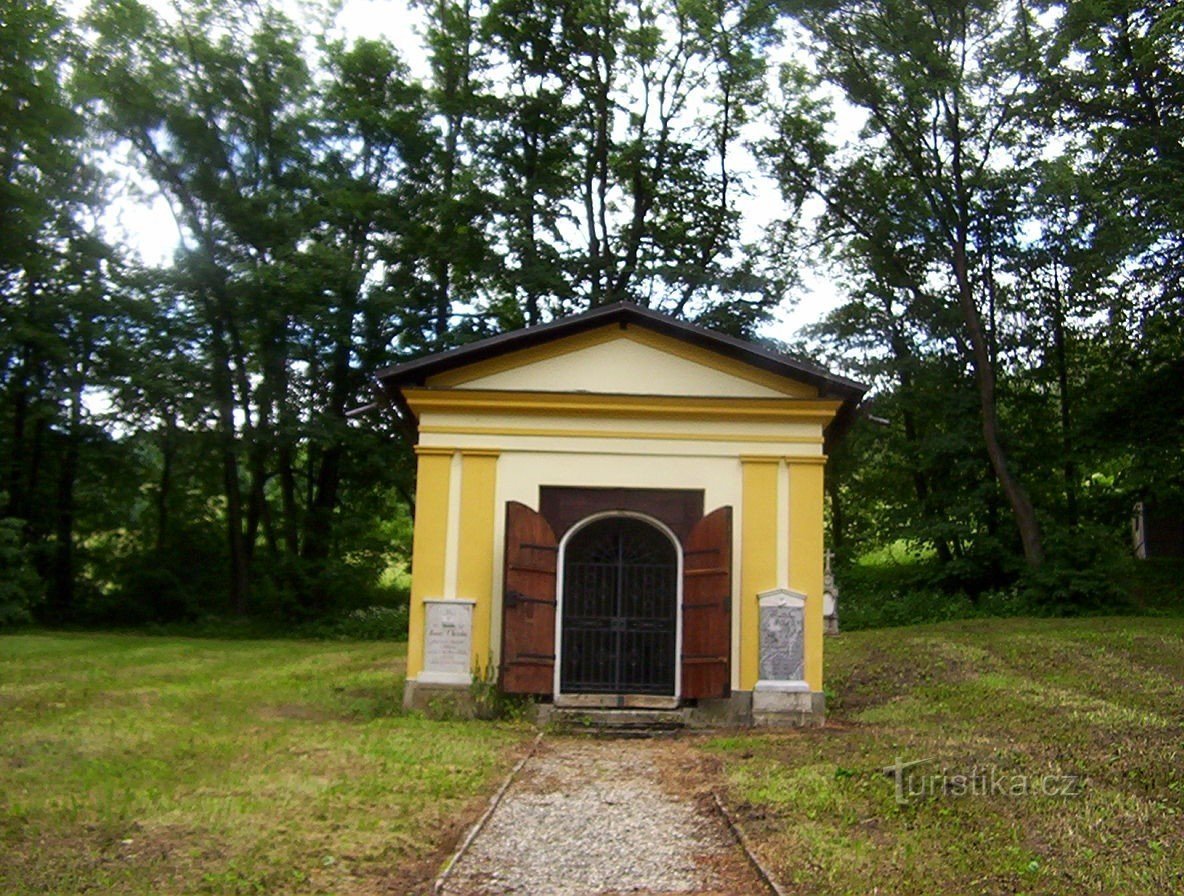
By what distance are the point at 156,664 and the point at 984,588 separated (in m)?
19.1

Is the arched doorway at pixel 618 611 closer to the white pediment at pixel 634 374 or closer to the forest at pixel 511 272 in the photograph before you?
the white pediment at pixel 634 374

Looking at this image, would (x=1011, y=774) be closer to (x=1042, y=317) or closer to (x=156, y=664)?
(x=156, y=664)

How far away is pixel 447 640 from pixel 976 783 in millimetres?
6005

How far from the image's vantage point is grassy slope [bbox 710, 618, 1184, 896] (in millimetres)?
6086

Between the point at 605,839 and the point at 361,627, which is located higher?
the point at 361,627

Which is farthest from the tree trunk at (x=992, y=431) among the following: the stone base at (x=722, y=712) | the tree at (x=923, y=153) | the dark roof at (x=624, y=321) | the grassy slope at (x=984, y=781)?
the stone base at (x=722, y=712)

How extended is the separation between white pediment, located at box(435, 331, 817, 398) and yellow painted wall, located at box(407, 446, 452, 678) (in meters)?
0.95

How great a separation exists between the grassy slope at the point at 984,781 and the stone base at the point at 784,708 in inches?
16.1

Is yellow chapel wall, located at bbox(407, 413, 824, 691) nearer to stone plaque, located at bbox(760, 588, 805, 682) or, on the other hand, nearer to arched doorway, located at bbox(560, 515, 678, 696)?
stone plaque, located at bbox(760, 588, 805, 682)

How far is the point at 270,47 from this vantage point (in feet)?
89.2

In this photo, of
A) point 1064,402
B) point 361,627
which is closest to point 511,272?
point 361,627

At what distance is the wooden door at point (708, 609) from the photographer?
11.9 m

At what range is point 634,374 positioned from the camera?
12781 mm

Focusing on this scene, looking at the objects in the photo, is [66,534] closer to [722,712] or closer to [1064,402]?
[722,712]
